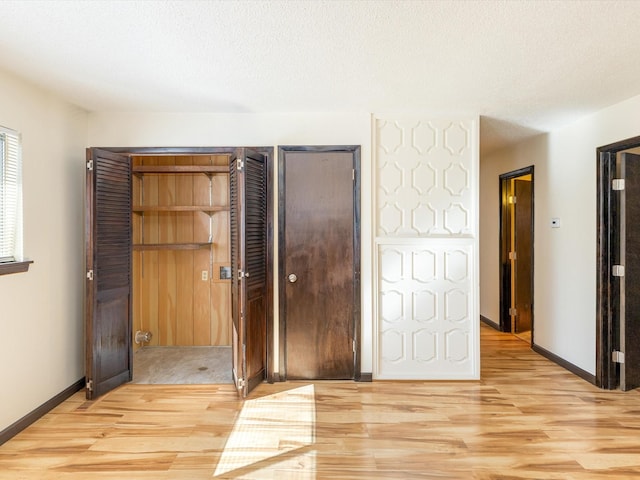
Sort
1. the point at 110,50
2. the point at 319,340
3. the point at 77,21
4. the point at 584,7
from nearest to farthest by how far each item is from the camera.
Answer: the point at 584,7
the point at 77,21
the point at 110,50
the point at 319,340

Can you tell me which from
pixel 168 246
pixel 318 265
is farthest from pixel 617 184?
pixel 168 246

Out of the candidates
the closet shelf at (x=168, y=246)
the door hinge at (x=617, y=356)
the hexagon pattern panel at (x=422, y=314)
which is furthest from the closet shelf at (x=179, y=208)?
the door hinge at (x=617, y=356)

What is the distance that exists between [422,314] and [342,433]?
1357 mm

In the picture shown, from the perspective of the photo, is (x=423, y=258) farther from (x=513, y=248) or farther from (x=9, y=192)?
(x=9, y=192)

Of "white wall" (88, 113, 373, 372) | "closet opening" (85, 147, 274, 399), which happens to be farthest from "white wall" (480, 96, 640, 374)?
"closet opening" (85, 147, 274, 399)

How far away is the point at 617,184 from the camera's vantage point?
3301 millimetres

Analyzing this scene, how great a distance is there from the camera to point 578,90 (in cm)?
288

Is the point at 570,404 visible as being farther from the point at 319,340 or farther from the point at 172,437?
the point at 172,437

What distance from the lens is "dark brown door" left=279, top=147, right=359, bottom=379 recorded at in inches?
137

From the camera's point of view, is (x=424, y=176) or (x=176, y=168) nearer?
(x=424, y=176)

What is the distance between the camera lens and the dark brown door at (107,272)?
3117 millimetres

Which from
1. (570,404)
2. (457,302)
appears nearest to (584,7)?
(457,302)

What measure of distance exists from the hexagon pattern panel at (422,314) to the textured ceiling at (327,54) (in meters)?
1.40

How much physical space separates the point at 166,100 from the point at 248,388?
246 centimetres
